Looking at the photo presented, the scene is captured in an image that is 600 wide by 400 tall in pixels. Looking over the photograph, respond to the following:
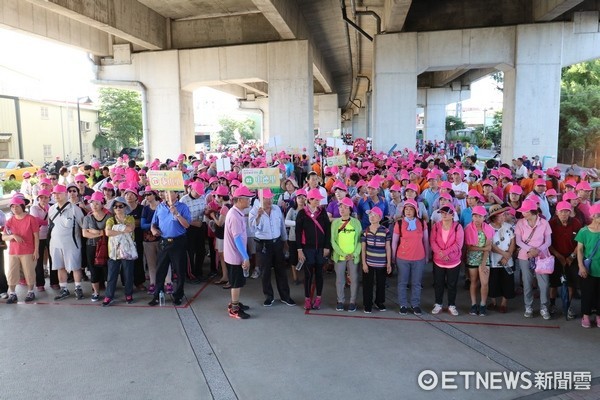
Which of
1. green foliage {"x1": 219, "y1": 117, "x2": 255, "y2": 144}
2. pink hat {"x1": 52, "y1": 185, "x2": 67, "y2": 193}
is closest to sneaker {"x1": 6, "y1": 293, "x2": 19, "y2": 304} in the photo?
pink hat {"x1": 52, "y1": 185, "x2": 67, "y2": 193}

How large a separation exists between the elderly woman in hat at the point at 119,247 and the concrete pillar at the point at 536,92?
17.7 meters

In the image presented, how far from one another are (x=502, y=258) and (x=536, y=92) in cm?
1561

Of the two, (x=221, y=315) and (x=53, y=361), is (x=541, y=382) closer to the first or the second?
(x=221, y=315)

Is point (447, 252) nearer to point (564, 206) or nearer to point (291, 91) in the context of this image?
point (564, 206)

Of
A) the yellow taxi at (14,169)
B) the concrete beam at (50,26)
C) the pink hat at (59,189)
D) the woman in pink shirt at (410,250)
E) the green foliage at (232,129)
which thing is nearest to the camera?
the woman in pink shirt at (410,250)

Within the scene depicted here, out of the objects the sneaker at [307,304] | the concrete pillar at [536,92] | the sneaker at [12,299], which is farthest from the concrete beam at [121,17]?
the concrete pillar at [536,92]

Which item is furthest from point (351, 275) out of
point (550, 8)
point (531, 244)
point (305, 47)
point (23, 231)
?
point (305, 47)

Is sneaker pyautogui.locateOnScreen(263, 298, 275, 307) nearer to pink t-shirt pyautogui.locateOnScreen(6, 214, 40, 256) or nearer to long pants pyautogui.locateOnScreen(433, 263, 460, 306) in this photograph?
long pants pyautogui.locateOnScreen(433, 263, 460, 306)

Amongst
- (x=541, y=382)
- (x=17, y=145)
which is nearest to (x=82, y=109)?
(x=17, y=145)

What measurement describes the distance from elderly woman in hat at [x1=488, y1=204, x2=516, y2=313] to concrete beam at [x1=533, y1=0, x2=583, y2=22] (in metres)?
14.0

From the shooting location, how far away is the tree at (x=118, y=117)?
50188mm

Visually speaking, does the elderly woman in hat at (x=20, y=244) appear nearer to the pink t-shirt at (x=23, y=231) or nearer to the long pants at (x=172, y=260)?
the pink t-shirt at (x=23, y=231)

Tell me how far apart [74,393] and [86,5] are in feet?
50.0

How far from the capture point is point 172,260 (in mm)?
7148
